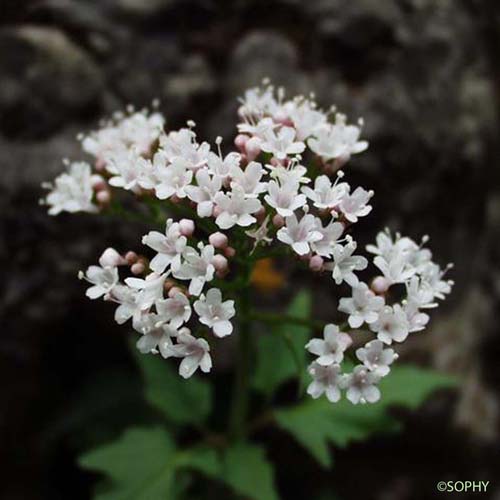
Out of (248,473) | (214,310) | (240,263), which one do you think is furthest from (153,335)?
(248,473)

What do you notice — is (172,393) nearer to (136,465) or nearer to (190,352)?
(136,465)

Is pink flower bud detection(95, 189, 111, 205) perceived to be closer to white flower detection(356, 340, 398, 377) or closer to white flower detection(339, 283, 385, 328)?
white flower detection(339, 283, 385, 328)

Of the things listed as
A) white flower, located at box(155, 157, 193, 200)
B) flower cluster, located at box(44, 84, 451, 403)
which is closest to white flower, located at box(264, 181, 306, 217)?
flower cluster, located at box(44, 84, 451, 403)

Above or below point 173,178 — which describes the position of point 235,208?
below

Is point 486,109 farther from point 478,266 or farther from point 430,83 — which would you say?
point 478,266

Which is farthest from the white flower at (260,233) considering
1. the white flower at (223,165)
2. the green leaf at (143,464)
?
the green leaf at (143,464)

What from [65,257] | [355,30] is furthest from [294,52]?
[65,257]

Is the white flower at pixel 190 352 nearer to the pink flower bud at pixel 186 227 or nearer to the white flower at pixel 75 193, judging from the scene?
the pink flower bud at pixel 186 227
